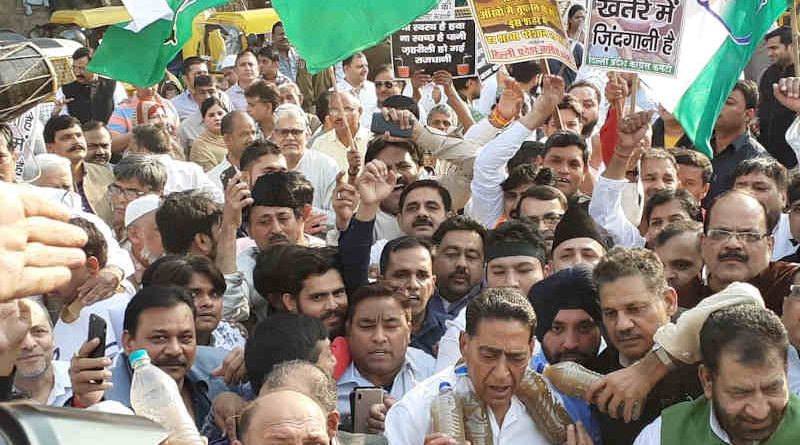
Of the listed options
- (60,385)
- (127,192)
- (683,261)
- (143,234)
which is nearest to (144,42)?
(127,192)

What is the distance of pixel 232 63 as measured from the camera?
1612cm

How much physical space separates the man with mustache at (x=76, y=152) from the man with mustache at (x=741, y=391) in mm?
5402

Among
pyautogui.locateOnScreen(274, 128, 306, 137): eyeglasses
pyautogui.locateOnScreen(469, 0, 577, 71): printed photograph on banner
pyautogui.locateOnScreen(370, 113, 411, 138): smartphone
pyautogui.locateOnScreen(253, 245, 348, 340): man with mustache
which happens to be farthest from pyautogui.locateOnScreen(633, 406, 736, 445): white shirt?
pyautogui.locateOnScreen(274, 128, 306, 137): eyeglasses

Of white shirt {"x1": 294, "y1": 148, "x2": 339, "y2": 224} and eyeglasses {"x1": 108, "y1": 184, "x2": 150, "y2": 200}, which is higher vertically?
eyeglasses {"x1": 108, "y1": 184, "x2": 150, "y2": 200}

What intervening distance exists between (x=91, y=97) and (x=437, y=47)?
15.9 feet

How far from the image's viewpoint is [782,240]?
7.03 metres

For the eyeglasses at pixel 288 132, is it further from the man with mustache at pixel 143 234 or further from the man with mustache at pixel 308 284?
the man with mustache at pixel 308 284

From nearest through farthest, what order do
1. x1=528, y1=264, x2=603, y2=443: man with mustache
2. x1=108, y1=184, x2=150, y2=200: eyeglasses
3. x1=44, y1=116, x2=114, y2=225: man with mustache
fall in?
1. x1=528, y1=264, x2=603, y2=443: man with mustache
2. x1=108, y1=184, x2=150, y2=200: eyeglasses
3. x1=44, y1=116, x2=114, y2=225: man with mustache

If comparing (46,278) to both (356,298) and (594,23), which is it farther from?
(594,23)

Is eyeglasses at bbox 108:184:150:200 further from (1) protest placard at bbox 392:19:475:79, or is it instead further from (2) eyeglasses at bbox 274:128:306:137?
(1) protest placard at bbox 392:19:475:79

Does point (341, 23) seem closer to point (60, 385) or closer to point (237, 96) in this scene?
point (60, 385)

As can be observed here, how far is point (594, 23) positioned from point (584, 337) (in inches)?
106

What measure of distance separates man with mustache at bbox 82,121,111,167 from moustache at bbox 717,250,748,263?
16.7 ft

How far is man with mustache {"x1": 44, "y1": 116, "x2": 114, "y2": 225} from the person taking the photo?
341 inches
